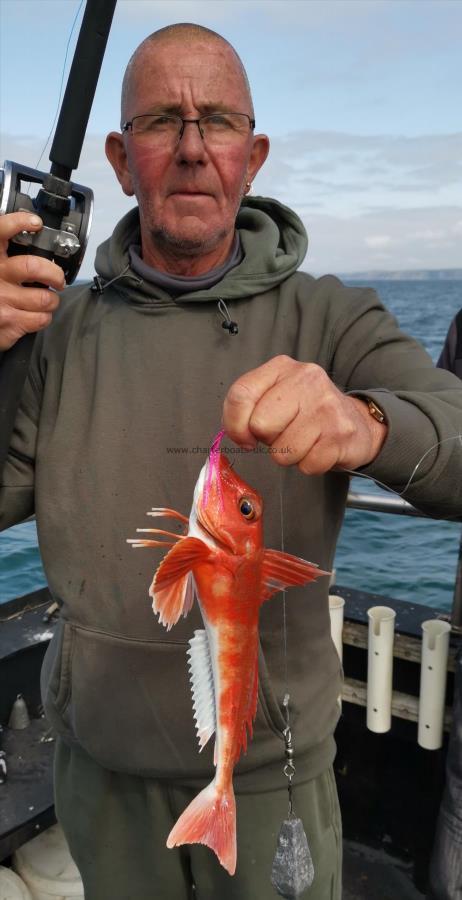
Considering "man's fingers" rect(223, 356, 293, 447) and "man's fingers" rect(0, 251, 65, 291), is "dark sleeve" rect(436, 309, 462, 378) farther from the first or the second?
"man's fingers" rect(223, 356, 293, 447)

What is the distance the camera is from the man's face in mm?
2439

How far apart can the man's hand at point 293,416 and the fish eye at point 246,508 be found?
23cm

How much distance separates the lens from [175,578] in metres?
1.88

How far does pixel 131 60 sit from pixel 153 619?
1.89 metres

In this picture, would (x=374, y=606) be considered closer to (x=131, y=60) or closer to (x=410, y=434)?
(x=410, y=434)

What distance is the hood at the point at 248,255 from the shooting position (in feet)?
8.28

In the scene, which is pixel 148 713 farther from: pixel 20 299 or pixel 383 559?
pixel 383 559

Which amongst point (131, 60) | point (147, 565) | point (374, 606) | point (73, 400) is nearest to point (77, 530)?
point (147, 565)

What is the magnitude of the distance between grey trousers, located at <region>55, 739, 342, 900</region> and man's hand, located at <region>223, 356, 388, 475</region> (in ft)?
4.45

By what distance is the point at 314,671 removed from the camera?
8.19 ft

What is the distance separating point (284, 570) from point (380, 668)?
2.49 m

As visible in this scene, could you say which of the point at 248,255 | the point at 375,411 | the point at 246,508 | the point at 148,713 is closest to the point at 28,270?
the point at 248,255

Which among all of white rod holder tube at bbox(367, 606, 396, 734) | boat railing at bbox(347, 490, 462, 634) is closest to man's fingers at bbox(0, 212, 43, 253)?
boat railing at bbox(347, 490, 462, 634)

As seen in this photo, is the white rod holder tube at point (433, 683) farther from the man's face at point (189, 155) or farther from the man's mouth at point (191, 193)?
the man's mouth at point (191, 193)
